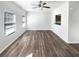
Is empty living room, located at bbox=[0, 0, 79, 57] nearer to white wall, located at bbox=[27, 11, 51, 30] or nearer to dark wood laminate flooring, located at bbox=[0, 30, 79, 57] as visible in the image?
dark wood laminate flooring, located at bbox=[0, 30, 79, 57]

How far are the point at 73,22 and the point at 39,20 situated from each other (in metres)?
7.44

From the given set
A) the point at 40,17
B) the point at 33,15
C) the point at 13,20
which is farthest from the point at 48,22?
the point at 13,20

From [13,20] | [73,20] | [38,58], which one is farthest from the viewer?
[13,20]

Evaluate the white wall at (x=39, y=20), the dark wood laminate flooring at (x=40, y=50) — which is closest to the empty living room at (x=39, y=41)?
the dark wood laminate flooring at (x=40, y=50)

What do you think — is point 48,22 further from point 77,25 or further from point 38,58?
point 38,58

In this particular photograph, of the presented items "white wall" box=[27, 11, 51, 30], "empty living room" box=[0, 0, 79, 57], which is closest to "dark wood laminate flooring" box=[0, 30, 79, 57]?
"empty living room" box=[0, 0, 79, 57]

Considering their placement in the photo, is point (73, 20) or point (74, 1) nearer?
point (74, 1)

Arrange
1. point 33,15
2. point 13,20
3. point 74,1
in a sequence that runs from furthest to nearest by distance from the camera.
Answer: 1. point 33,15
2. point 13,20
3. point 74,1

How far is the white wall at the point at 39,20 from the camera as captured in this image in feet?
43.2

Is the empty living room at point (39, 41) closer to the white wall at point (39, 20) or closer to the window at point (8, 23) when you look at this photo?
the window at point (8, 23)

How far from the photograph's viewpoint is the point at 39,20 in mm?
13312

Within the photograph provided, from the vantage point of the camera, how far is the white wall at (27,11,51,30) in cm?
1316

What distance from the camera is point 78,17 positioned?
6125 millimetres

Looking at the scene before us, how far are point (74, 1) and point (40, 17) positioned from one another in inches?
302
